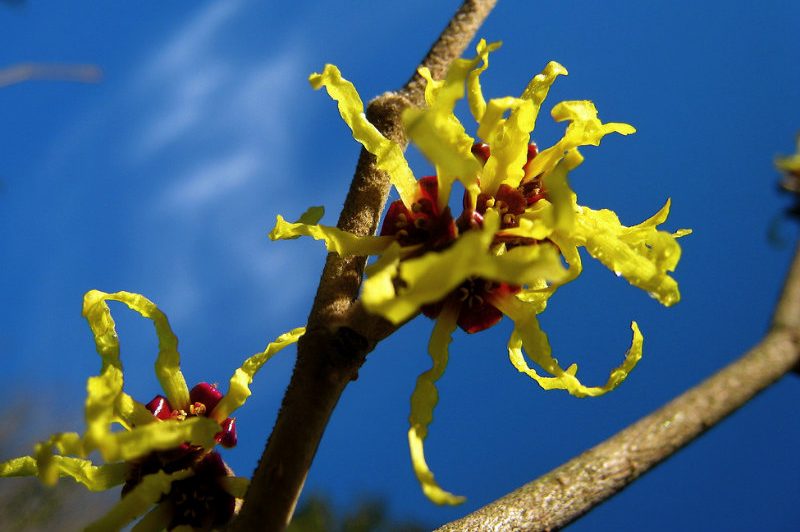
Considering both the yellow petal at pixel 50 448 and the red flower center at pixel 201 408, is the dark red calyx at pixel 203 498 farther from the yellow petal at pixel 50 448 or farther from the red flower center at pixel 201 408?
the yellow petal at pixel 50 448

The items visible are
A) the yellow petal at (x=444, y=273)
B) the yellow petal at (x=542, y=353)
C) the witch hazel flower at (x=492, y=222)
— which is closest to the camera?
the yellow petal at (x=444, y=273)

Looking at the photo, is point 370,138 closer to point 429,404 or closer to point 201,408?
point 429,404

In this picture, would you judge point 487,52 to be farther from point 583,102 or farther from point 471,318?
point 471,318

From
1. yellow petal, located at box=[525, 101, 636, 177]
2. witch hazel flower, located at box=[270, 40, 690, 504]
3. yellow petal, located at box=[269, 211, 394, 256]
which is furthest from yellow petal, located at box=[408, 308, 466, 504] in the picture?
yellow petal, located at box=[525, 101, 636, 177]

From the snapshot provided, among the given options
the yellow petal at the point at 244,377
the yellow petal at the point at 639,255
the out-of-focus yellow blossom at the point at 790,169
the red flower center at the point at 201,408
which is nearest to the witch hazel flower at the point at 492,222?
the yellow petal at the point at 639,255

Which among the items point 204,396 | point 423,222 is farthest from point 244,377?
point 423,222

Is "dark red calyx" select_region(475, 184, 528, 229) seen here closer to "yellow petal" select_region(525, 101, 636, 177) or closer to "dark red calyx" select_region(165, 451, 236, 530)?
"yellow petal" select_region(525, 101, 636, 177)
